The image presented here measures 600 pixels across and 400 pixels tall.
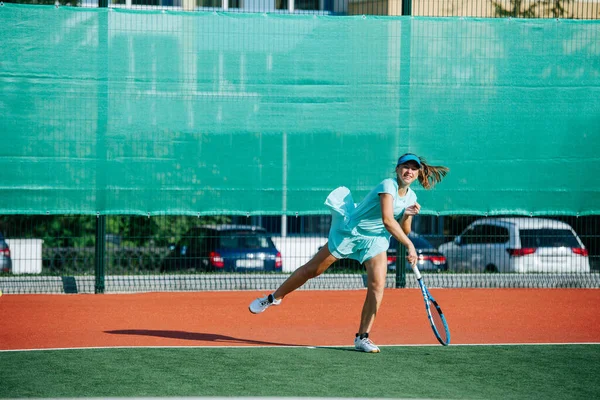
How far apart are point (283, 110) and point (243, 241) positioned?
6.17 feet

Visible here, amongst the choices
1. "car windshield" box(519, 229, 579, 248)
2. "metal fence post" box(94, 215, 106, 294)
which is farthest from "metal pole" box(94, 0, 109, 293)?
"car windshield" box(519, 229, 579, 248)

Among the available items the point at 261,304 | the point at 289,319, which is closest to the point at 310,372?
the point at 261,304

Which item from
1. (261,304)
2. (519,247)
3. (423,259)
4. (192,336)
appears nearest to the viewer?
(261,304)

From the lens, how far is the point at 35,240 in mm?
12805

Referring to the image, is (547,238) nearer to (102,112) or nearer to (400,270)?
(400,270)

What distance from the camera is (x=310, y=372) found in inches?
285

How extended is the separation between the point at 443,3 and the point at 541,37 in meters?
1.48

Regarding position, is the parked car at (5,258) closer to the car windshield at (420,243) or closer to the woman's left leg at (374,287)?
the car windshield at (420,243)

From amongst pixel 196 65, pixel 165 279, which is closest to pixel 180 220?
pixel 165 279

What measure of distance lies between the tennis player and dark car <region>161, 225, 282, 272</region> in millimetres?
4288

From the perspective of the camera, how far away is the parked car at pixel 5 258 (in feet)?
41.2

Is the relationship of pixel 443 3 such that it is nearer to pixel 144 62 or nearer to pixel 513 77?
pixel 513 77

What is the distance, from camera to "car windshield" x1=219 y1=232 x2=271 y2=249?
1290 cm

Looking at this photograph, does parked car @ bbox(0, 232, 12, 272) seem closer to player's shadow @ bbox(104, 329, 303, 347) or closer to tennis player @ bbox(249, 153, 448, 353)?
player's shadow @ bbox(104, 329, 303, 347)
